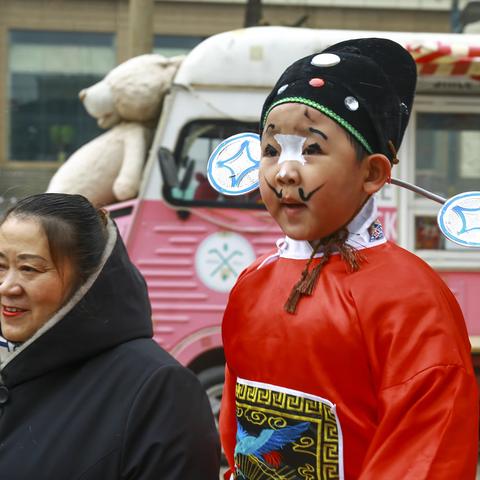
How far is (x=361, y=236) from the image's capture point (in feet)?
6.70

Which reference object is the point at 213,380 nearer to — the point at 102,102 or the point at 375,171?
the point at 102,102

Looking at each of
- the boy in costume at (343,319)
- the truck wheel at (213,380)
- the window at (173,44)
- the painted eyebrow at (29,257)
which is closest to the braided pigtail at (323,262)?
the boy in costume at (343,319)

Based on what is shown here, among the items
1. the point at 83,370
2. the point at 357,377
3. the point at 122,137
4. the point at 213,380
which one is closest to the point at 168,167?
the point at 122,137

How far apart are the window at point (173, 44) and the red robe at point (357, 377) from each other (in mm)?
16302

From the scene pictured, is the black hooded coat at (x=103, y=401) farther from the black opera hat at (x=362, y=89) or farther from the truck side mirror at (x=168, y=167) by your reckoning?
the truck side mirror at (x=168, y=167)

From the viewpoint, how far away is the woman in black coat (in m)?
1.83

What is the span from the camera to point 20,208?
2037 mm

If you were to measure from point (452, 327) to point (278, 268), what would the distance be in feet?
1.48

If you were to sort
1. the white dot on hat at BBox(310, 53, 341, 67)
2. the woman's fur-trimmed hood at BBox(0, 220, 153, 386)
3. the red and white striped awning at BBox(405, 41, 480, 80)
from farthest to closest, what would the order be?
the red and white striped awning at BBox(405, 41, 480, 80)
the white dot on hat at BBox(310, 53, 341, 67)
the woman's fur-trimmed hood at BBox(0, 220, 153, 386)

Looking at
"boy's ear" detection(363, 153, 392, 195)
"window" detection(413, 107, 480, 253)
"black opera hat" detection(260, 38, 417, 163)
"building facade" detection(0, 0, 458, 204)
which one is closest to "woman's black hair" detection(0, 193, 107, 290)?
"black opera hat" detection(260, 38, 417, 163)

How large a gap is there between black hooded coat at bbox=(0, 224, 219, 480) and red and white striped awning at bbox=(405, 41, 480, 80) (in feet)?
12.8

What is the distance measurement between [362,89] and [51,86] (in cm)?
1644

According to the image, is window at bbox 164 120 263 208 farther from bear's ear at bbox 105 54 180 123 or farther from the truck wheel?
the truck wheel

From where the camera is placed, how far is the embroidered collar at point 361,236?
2035 millimetres
